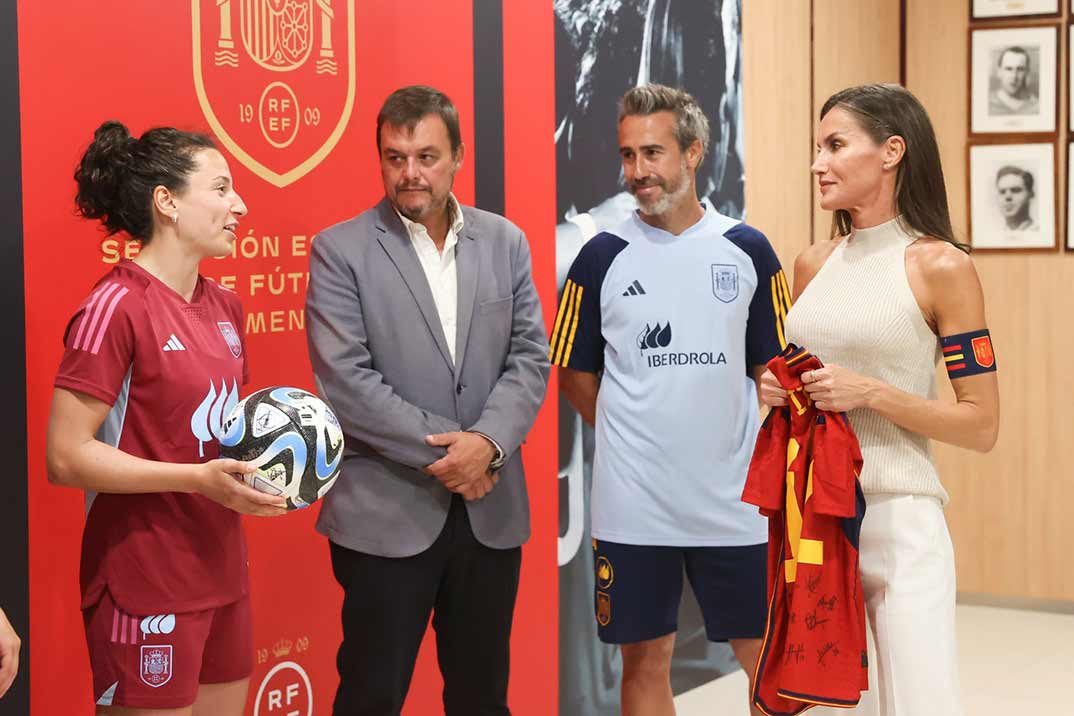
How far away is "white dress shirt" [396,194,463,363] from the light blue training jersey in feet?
1.53

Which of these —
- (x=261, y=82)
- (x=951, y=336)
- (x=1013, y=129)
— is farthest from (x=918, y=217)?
(x=1013, y=129)

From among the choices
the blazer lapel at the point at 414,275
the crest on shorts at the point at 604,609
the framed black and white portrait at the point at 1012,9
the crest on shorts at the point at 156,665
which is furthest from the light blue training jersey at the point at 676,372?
the framed black and white portrait at the point at 1012,9

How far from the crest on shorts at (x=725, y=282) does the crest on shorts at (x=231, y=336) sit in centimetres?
123

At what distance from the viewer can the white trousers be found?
245 cm

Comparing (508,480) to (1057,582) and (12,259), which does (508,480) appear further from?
(1057,582)

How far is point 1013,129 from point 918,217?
4.11m

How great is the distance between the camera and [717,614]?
10.9 ft

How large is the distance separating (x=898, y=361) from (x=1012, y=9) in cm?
439

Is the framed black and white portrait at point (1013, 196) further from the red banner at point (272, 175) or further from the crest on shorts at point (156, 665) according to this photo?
the crest on shorts at point (156, 665)

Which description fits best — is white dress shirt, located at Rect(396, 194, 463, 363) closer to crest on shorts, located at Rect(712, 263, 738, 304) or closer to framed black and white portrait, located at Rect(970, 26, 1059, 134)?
crest on shorts, located at Rect(712, 263, 738, 304)

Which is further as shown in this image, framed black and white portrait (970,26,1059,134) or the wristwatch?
framed black and white portrait (970,26,1059,134)
